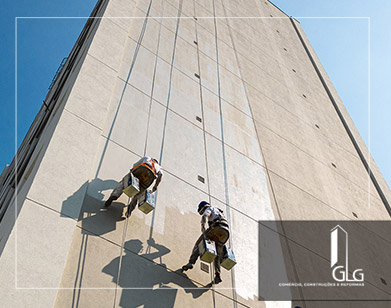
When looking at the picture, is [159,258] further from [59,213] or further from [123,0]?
[123,0]

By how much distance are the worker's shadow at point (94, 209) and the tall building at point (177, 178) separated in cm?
2

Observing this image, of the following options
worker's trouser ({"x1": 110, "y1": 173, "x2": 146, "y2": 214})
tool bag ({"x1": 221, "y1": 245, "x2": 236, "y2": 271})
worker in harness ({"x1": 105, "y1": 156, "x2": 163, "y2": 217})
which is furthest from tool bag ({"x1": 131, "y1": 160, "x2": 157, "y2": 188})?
tool bag ({"x1": 221, "y1": 245, "x2": 236, "y2": 271})

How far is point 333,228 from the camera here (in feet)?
31.1

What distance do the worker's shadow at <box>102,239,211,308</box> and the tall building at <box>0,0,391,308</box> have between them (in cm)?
2

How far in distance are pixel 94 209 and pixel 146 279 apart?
1106 mm

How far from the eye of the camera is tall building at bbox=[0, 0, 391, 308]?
198 inches

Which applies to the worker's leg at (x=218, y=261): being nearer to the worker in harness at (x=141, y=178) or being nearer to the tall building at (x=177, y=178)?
the tall building at (x=177, y=178)

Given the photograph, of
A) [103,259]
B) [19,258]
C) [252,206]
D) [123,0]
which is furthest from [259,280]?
[123,0]

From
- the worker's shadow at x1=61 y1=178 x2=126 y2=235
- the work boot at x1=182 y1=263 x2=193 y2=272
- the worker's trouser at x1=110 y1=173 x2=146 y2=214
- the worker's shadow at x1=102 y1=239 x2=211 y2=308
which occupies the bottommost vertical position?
the worker's shadow at x1=102 y1=239 x2=211 y2=308

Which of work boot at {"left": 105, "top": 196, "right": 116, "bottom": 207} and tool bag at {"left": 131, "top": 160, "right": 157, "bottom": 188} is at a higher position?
tool bag at {"left": 131, "top": 160, "right": 157, "bottom": 188}

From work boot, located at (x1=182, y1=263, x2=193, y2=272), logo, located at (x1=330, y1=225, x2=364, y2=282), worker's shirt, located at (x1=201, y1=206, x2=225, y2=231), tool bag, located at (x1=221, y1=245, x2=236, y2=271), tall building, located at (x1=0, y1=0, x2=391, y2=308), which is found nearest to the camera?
tall building, located at (x1=0, y1=0, x2=391, y2=308)

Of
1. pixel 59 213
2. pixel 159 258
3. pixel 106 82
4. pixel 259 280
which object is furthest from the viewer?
pixel 106 82

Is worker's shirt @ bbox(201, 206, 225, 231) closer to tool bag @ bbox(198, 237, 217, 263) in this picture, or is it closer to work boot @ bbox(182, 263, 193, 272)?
tool bag @ bbox(198, 237, 217, 263)

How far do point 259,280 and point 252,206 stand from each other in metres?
1.65
